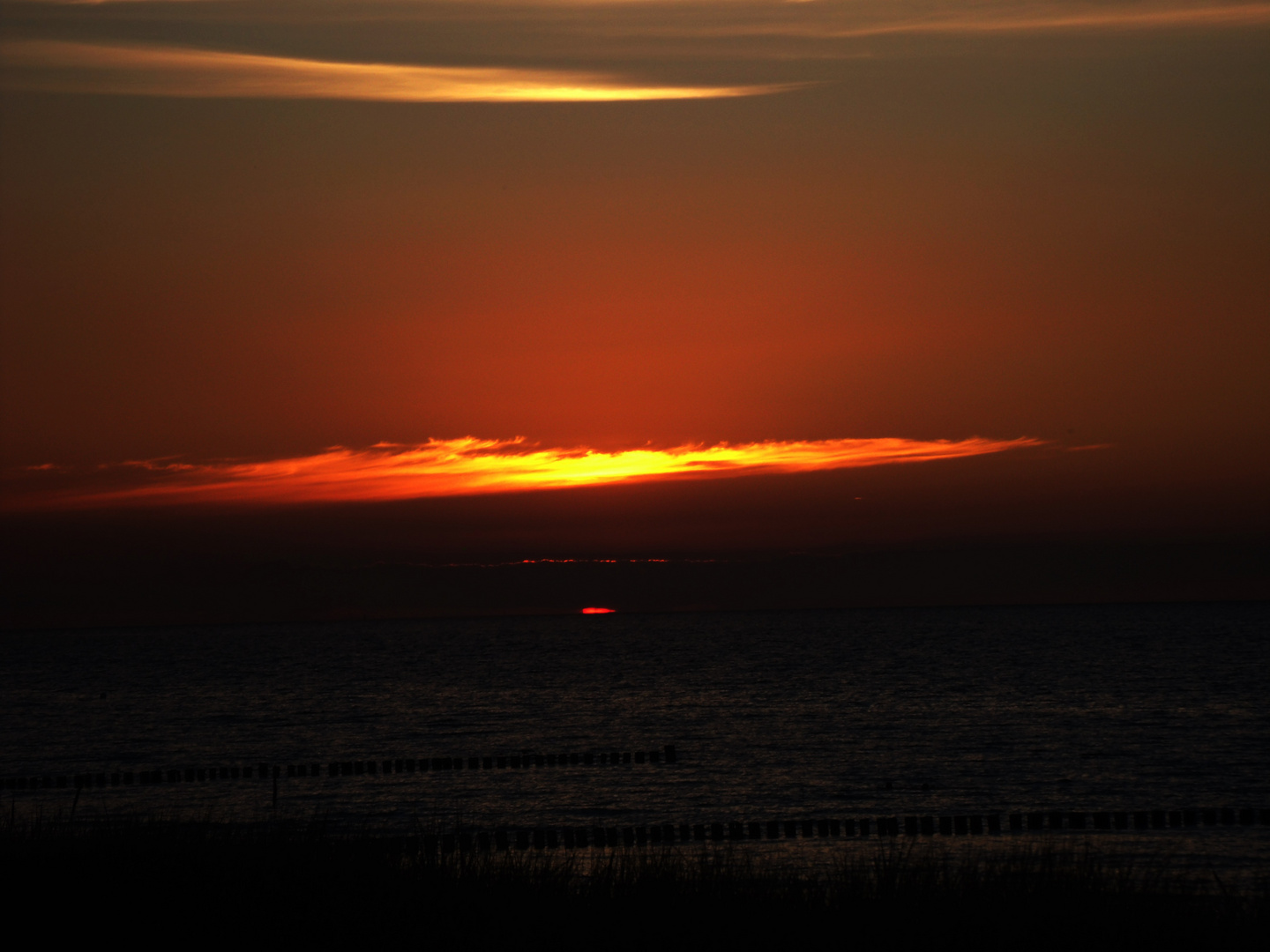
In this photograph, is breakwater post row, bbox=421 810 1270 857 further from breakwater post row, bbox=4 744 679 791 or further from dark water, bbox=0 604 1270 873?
breakwater post row, bbox=4 744 679 791

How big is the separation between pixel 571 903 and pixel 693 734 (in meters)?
41.9

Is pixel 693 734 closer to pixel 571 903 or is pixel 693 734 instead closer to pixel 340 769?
pixel 340 769

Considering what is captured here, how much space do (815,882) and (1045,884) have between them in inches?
136

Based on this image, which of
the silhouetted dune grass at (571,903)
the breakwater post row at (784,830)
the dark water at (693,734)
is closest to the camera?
the silhouetted dune grass at (571,903)

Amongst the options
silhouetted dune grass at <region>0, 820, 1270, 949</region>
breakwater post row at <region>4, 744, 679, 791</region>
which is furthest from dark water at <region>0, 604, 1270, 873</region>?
silhouetted dune grass at <region>0, 820, 1270, 949</region>

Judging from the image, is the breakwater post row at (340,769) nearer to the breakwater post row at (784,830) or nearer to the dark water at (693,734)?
the dark water at (693,734)

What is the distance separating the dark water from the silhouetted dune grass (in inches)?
539

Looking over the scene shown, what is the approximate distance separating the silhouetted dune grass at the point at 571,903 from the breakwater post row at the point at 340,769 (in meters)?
17.6

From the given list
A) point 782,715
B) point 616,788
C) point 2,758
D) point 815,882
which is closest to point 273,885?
point 815,882

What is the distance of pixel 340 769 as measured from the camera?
42.5 metres

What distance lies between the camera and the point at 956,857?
27.2 metres

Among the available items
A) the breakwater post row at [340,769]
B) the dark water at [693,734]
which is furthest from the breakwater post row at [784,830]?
the breakwater post row at [340,769]

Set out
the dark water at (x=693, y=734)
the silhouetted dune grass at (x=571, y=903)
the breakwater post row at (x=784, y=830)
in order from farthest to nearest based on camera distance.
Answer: the dark water at (x=693, y=734), the breakwater post row at (x=784, y=830), the silhouetted dune grass at (x=571, y=903)

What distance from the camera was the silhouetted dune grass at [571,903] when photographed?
51.2 feet
